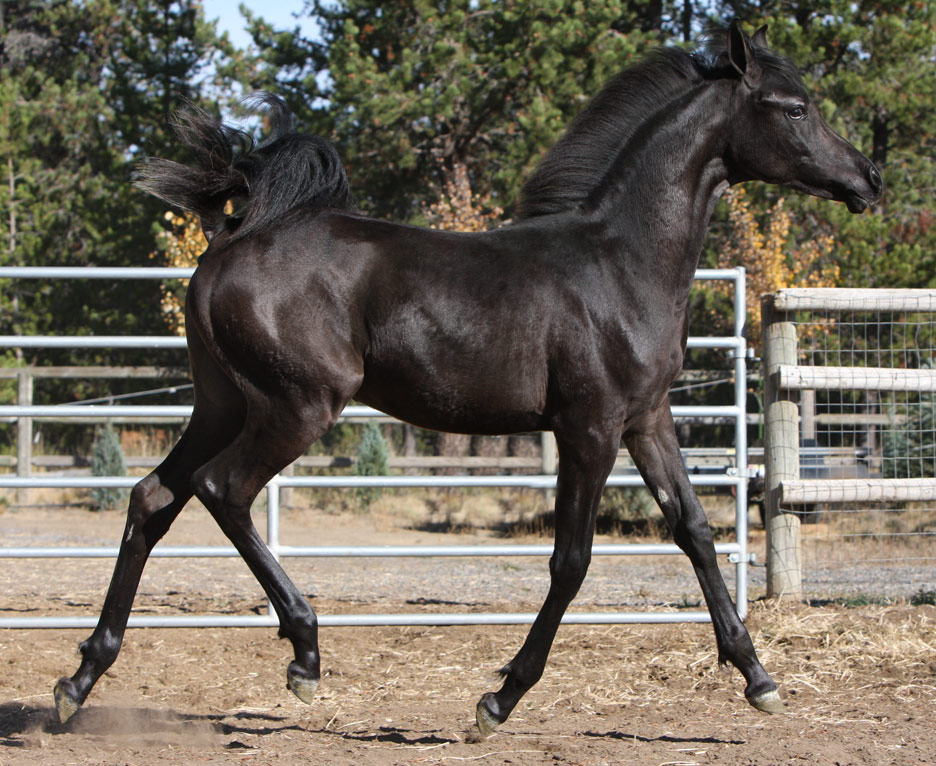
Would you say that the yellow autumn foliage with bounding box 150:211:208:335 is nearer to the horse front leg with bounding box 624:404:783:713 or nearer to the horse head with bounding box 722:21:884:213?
the horse front leg with bounding box 624:404:783:713

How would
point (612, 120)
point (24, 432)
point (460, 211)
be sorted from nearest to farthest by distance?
point (612, 120) < point (24, 432) < point (460, 211)

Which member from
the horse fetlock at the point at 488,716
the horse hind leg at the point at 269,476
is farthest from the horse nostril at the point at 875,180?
the horse fetlock at the point at 488,716

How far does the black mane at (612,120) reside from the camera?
12.4ft

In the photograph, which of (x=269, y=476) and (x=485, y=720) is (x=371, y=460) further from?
(x=485, y=720)

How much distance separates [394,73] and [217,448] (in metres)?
13.8

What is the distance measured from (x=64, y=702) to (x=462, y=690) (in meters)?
1.61

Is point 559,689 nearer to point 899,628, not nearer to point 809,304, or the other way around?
point 899,628

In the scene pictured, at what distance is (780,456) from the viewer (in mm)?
5844

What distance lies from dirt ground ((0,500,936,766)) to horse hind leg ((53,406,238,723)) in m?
0.22

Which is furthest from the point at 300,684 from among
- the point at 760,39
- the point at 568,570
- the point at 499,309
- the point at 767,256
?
the point at 767,256

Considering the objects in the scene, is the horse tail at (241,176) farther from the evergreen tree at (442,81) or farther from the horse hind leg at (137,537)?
the evergreen tree at (442,81)

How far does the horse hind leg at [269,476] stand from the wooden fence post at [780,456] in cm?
325

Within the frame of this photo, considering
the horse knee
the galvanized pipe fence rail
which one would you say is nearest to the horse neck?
the horse knee

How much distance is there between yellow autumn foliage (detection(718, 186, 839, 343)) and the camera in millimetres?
14945
